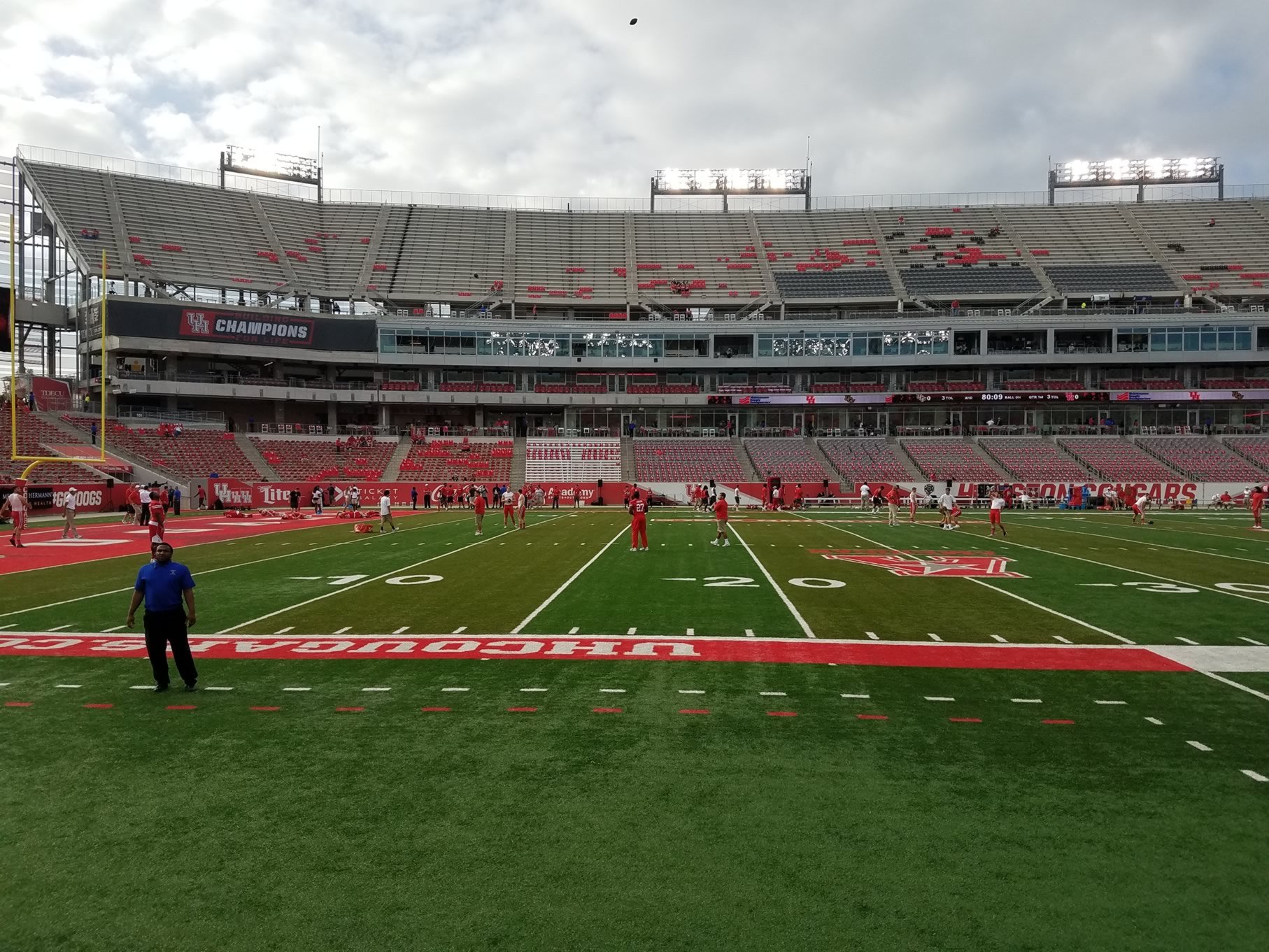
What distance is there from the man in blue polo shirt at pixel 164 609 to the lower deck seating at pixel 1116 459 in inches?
2345

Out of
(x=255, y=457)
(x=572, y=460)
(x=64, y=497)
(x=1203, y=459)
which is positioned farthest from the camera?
(x=572, y=460)

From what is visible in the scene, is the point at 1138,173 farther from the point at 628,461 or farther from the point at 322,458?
the point at 322,458

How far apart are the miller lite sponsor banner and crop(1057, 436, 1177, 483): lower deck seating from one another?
185ft

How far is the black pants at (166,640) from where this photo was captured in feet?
26.0

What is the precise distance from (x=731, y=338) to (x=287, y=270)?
38455 mm

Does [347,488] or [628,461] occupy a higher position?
[628,461]

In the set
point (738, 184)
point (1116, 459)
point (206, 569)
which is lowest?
point (206, 569)

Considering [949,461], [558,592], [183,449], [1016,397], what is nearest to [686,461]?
[949,461]

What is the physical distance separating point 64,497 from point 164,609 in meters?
39.7

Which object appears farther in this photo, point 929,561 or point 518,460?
point 518,460

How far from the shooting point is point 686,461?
194 feet

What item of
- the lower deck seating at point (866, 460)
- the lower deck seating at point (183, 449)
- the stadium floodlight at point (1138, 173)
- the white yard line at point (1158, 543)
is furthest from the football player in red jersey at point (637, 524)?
the stadium floodlight at point (1138, 173)

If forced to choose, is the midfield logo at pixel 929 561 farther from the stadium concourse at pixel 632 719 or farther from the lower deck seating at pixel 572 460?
the lower deck seating at pixel 572 460

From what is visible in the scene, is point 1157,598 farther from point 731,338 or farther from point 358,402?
point 358,402
